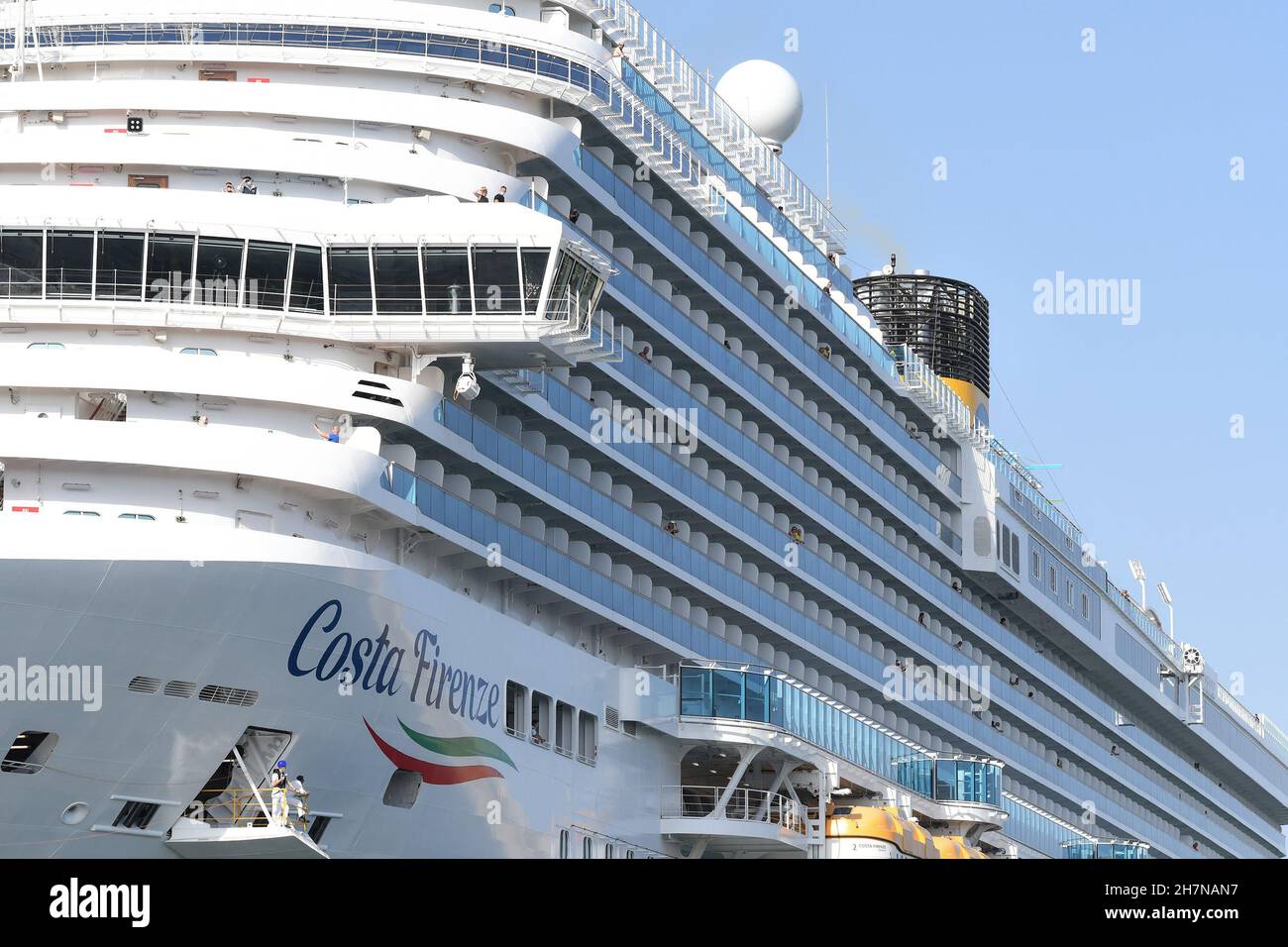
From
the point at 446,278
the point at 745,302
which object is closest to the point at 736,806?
the point at 745,302

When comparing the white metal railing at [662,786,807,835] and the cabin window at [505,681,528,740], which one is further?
the white metal railing at [662,786,807,835]

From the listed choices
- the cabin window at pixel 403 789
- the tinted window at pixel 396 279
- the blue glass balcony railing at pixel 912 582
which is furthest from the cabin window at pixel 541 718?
the tinted window at pixel 396 279

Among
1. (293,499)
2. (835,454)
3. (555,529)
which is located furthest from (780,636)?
(293,499)

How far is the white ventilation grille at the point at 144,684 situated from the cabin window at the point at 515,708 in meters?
6.99

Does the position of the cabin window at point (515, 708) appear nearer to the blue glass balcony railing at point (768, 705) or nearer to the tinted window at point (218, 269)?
the blue glass balcony railing at point (768, 705)

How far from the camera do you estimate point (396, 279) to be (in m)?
29.9

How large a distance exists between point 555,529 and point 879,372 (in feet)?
59.5

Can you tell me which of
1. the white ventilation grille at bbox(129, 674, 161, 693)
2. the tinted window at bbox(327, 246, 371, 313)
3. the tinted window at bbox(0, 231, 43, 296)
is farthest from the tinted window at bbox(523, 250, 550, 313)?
the white ventilation grille at bbox(129, 674, 161, 693)

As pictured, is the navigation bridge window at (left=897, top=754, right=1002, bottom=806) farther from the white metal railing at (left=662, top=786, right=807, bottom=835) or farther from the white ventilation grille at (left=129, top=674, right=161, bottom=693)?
the white ventilation grille at (left=129, top=674, right=161, bottom=693)

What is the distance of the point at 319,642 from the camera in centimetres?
2777

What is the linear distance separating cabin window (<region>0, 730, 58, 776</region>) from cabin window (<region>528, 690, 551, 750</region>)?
29.8 feet

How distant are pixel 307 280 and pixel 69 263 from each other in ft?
9.70

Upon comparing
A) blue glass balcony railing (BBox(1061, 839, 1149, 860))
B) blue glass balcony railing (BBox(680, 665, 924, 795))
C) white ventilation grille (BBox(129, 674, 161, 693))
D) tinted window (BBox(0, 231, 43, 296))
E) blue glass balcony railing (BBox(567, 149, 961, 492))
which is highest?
blue glass balcony railing (BBox(567, 149, 961, 492))

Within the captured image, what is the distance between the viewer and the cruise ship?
2673cm
